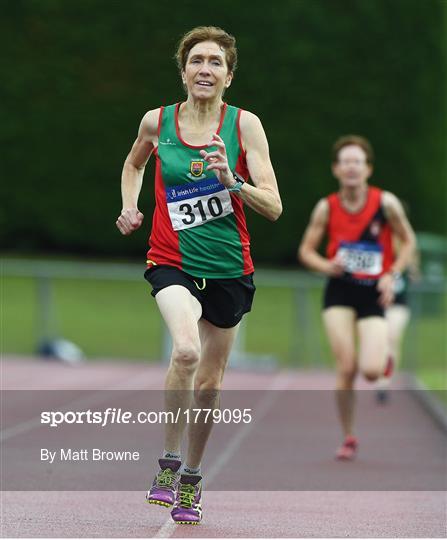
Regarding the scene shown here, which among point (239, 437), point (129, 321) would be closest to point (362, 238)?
point (239, 437)

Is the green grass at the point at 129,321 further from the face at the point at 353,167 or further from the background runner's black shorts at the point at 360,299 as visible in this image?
the face at the point at 353,167

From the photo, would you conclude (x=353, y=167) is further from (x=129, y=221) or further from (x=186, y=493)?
(x=186, y=493)

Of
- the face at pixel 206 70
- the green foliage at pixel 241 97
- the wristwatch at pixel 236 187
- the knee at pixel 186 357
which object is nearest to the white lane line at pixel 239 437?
the knee at pixel 186 357

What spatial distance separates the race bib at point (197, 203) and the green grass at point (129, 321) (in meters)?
14.2

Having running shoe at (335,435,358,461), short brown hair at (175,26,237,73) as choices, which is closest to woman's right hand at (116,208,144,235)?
short brown hair at (175,26,237,73)

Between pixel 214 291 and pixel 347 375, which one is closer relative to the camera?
pixel 214 291

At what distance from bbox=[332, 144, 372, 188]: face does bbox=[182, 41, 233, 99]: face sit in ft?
11.8

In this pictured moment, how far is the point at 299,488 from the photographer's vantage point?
8.43 metres

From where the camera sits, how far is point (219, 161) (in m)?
6.26

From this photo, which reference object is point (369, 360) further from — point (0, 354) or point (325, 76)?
point (325, 76)

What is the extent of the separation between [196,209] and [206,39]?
0.77 meters

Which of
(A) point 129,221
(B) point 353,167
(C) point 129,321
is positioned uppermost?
(C) point 129,321

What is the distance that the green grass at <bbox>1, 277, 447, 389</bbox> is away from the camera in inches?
827

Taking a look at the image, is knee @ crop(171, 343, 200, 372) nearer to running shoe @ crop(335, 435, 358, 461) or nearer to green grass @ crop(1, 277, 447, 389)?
running shoe @ crop(335, 435, 358, 461)
